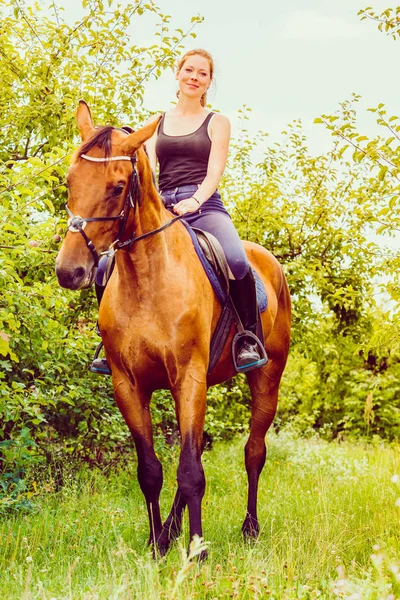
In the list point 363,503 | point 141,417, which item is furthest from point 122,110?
point 363,503

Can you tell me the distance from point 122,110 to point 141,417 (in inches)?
165

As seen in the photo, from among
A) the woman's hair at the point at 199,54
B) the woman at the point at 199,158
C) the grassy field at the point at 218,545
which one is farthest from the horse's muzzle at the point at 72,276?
the woman's hair at the point at 199,54

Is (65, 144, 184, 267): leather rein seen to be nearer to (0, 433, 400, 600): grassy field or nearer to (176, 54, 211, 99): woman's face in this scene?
(176, 54, 211, 99): woman's face

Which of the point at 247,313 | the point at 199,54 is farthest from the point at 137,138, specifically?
the point at 247,313

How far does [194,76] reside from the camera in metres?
5.22

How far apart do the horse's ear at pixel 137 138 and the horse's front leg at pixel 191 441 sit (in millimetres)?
1383

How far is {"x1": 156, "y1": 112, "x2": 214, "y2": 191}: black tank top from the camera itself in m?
5.18

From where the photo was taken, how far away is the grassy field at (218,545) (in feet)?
11.7

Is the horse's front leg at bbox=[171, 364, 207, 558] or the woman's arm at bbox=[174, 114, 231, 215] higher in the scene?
the woman's arm at bbox=[174, 114, 231, 215]

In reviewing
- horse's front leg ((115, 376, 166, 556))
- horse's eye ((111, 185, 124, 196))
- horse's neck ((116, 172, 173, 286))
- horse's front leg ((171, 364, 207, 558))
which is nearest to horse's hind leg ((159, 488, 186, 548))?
horse's front leg ((115, 376, 166, 556))

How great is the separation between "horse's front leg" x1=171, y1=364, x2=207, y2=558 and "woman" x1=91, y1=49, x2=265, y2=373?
0.81m

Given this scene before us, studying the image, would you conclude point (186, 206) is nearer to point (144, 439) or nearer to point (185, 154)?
point (185, 154)

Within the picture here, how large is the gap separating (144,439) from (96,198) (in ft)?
5.76

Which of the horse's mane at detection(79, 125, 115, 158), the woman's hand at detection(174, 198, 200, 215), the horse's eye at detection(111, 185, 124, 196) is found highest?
the horse's mane at detection(79, 125, 115, 158)
